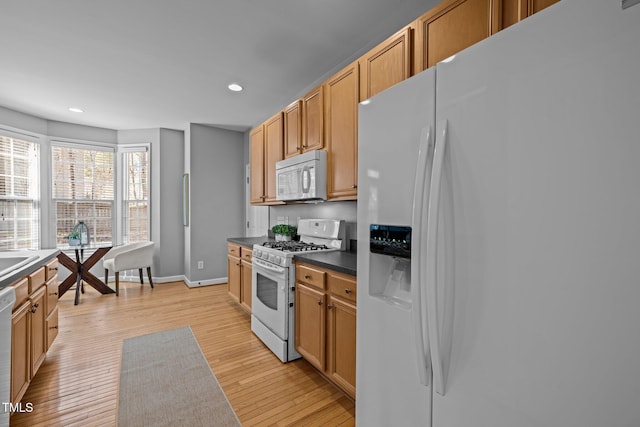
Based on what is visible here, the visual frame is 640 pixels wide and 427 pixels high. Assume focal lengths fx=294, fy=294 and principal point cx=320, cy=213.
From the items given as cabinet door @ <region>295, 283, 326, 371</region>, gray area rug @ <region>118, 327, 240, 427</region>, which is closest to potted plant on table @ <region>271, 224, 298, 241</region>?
cabinet door @ <region>295, 283, 326, 371</region>

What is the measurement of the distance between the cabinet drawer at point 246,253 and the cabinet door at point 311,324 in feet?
3.45

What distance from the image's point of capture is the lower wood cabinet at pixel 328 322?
1854 millimetres

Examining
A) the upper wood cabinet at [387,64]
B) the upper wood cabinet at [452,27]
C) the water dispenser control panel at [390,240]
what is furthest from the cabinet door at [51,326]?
the upper wood cabinet at [452,27]

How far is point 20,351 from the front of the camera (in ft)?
6.03

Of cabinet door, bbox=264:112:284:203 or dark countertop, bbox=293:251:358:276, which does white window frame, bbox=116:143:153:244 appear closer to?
cabinet door, bbox=264:112:284:203

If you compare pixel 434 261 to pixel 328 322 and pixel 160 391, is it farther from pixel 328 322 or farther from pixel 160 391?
pixel 160 391

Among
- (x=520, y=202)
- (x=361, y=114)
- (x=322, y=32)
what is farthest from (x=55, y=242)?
(x=520, y=202)

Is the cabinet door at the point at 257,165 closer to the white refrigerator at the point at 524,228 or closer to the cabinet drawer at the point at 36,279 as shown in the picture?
the cabinet drawer at the point at 36,279

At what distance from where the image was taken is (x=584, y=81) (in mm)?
701

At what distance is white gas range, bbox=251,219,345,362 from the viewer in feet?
8.07

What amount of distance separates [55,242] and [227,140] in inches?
128

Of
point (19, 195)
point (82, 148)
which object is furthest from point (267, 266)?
point (82, 148)

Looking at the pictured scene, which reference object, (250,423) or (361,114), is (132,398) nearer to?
(250,423)

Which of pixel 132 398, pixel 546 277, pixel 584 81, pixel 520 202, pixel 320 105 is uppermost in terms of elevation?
pixel 320 105
